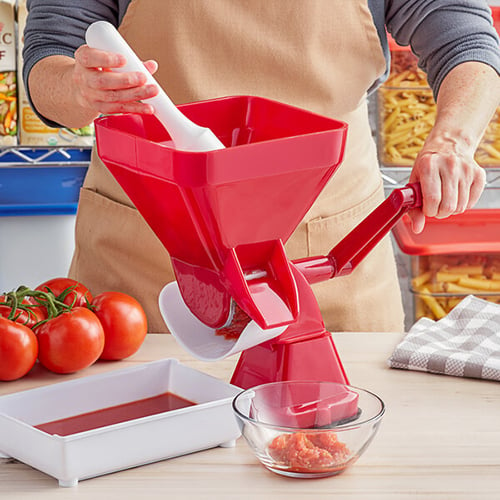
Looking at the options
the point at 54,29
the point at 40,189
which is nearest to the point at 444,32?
the point at 54,29

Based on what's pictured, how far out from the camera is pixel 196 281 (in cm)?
95

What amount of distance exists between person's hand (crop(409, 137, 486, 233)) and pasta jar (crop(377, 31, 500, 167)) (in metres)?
1.09

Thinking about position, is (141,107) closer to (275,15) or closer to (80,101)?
(80,101)

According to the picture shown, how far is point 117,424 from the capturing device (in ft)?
2.75

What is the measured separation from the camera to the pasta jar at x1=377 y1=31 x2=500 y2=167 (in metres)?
2.21

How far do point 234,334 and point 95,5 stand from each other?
2.24 feet

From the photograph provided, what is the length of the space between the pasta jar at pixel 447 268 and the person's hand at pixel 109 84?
123 centimetres

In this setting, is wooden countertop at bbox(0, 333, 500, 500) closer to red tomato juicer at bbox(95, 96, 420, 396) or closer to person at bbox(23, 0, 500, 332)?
red tomato juicer at bbox(95, 96, 420, 396)

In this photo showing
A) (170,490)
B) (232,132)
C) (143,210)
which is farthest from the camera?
(232,132)

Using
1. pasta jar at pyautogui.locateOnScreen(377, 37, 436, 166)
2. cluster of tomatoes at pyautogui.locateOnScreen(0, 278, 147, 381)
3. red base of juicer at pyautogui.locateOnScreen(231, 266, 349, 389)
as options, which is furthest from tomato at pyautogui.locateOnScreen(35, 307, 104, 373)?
pasta jar at pyautogui.locateOnScreen(377, 37, 436, 166)

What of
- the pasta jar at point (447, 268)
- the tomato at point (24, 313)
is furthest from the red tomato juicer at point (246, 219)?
the pasta jar at point (447, 268)

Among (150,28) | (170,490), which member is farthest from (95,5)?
(170,490)

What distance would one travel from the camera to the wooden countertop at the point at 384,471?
0.81 metres

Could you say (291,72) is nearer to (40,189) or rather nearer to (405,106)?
(405,106)
